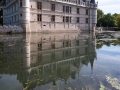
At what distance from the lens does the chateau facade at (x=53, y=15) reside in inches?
1249

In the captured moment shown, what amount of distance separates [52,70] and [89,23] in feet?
146

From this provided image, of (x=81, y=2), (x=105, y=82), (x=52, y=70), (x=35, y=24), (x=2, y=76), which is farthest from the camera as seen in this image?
(x=81, y=2)

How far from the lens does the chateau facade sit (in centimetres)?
3173

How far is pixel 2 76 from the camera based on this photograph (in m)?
6.12

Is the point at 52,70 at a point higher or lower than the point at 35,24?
lower

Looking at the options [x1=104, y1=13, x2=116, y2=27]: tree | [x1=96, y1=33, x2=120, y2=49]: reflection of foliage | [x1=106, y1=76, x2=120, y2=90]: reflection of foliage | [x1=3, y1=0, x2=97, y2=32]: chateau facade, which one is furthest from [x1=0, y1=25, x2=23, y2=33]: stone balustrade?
[x1=104, y1=13, x2=116, y2=27]: tree

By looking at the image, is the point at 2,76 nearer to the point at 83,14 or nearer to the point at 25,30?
the point at 25,30

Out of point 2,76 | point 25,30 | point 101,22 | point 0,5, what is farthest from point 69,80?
point 101,22

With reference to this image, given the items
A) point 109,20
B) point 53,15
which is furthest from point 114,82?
point 109,20

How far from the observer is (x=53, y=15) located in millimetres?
38281

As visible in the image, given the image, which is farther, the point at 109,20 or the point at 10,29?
the point at 109,20

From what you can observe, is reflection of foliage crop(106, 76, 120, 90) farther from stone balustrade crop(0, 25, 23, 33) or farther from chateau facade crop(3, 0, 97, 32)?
chateau facade crop(3, 0, 97, 32)

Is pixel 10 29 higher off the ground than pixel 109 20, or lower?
lower

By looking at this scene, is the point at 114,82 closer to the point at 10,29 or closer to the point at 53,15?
the point at 10,29
